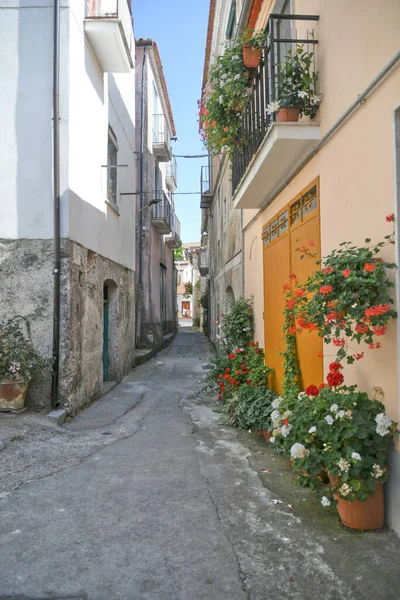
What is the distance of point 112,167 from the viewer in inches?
359

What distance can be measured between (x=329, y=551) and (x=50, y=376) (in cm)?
465

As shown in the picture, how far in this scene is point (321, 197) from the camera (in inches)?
173

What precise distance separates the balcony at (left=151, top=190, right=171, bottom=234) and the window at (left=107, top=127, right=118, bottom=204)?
6531 millimetres

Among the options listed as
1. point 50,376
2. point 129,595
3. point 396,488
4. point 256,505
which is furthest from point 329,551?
point 50,376

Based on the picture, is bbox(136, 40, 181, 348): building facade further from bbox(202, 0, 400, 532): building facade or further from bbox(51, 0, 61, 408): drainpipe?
bbox(202, 0, 400, 532): building facade

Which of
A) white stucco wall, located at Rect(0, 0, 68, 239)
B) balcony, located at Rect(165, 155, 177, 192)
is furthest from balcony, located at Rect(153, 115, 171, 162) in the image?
white stucco wall, located at Rect(0, 0, 68, 239)

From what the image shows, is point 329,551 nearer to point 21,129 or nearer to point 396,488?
point 396,488

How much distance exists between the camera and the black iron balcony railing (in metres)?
4.54

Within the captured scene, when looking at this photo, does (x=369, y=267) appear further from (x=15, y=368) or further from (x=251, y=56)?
(x=15, y=368)

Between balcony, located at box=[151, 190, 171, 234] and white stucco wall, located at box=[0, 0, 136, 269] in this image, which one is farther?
balcony, located at box=[151, 190, 171, 234]

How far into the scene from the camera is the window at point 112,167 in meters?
9.13

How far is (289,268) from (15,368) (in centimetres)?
390

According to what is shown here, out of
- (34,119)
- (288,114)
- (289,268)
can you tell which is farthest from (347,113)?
(34,119)

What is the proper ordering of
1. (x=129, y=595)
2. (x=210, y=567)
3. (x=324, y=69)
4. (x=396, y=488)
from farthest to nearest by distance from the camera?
(x=324, y=69) < (x=396, y=488) < (x=210, y=567) < (x=129, y=595)
